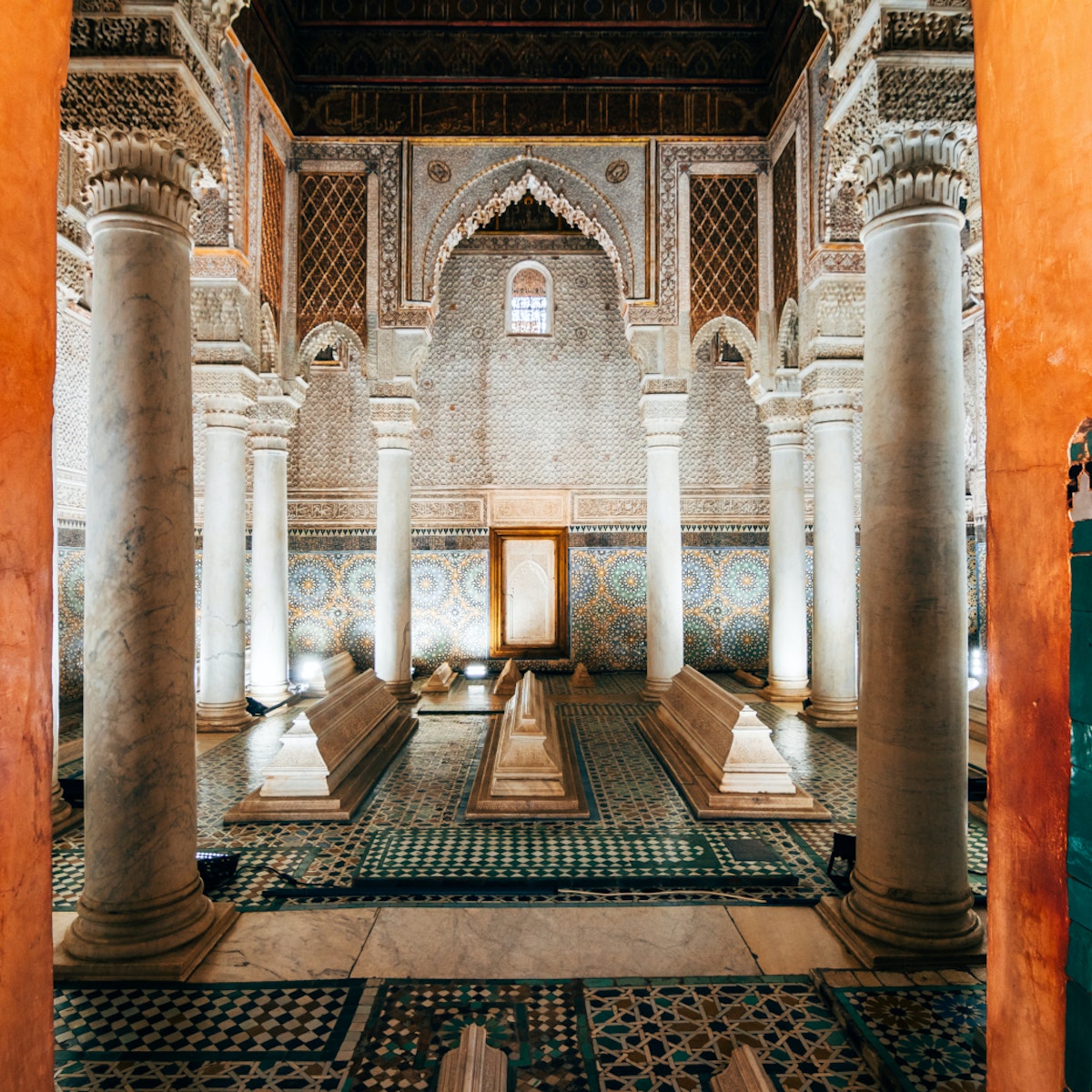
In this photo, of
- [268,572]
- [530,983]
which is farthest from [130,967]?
[268,572]

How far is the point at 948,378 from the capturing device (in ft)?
8.47

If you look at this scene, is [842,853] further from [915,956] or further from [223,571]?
[223,571]

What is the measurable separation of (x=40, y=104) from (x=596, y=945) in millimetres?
2877

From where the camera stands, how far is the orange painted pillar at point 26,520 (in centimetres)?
98

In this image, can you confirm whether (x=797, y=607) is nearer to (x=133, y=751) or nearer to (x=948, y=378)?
(x=948, y=378)

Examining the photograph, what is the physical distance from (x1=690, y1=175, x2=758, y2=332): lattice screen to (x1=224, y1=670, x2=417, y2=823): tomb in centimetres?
452

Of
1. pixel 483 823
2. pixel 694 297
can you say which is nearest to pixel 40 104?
pixel 483 823

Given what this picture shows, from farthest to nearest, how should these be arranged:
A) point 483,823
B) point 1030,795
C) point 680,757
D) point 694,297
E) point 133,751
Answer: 1. point 694,297
2. point 680,757
3. point 483,823
4. point 133,751
5. point 1030,795

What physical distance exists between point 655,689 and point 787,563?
178 cm

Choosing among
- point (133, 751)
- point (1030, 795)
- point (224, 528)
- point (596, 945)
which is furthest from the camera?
point (224, 528)

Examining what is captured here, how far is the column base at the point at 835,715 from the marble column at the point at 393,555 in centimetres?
372

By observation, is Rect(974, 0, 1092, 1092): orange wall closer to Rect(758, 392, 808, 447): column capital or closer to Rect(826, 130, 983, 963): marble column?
Rect(826, 130, 983, 963): marble column

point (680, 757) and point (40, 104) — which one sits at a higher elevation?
point (40, 104)

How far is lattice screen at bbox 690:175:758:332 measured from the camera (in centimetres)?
671
